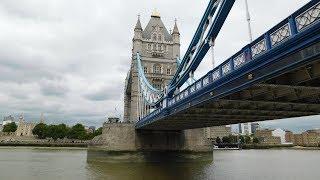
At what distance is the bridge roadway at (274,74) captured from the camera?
262 inches

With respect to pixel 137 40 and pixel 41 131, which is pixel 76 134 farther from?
pixel 137 40

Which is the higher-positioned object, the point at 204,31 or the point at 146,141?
the point at 204,31

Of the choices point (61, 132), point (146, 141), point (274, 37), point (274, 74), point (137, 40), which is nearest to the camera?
point (274, 37)

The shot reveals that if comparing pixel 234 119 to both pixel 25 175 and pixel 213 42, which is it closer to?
pixel 213 42

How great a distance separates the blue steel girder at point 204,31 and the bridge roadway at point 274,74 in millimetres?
1110

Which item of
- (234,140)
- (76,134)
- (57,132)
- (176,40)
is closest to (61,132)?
(57,132)

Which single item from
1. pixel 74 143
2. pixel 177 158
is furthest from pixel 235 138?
pixel 177 158

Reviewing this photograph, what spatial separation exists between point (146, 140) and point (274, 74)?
98.0ft

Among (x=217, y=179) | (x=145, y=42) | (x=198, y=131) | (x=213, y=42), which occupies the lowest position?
(x=217, y=179)

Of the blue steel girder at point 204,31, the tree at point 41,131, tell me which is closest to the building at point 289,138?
the tree at point 41,131

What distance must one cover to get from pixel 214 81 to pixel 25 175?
16.3 metres

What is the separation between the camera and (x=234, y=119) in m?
20.1

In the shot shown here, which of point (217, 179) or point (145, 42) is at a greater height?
point (145, 42)

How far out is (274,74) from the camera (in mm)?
8258
